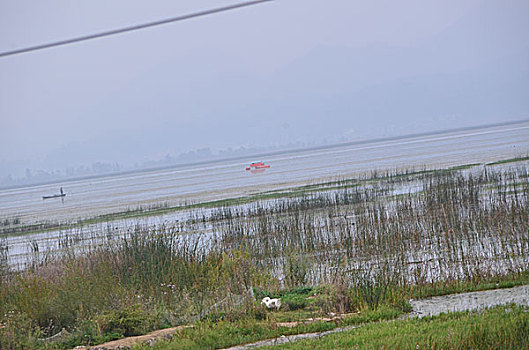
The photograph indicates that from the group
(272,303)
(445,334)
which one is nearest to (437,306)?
(445,334)

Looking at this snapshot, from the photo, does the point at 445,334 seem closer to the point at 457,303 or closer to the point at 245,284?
the point at 457,303

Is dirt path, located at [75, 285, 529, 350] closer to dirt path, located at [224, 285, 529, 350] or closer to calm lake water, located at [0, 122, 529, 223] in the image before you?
dirt path, located at [224, 285, 529, 350]

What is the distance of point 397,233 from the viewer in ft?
51.2

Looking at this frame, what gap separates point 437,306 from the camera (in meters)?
9.88

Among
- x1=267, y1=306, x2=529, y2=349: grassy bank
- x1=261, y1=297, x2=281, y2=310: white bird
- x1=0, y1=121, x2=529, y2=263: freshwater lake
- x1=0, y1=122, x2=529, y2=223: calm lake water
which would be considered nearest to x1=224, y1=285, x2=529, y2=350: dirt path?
x1=267, y1=306, x2=529, y2=349: grassy bank

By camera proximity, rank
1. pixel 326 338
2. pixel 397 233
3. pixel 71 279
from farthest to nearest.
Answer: pixel 397 233
pixel 71 279
pixel 326 338

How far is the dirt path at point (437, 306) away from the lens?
28.7ft

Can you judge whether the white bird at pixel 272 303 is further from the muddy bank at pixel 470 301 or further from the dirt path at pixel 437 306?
the muddy bank at pixel 470 301

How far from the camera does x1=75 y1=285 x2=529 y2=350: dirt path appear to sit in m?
8.76

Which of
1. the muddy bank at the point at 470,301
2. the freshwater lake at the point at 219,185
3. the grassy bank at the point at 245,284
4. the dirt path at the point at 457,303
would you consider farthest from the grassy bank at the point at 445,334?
the freshwater lake at the point at 219,185

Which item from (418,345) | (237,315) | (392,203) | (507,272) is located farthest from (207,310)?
(392,203)

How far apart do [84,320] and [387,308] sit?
16.7 ft

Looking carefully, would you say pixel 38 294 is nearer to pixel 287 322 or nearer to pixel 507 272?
pixel 287 322

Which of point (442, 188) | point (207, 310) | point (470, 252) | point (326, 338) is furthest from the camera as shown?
point (442, 188)
